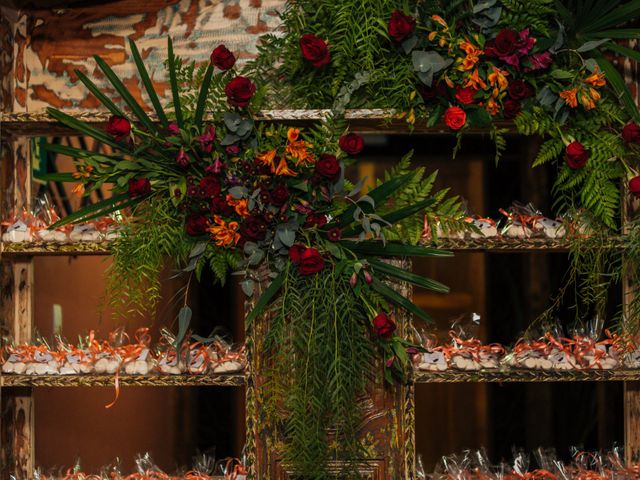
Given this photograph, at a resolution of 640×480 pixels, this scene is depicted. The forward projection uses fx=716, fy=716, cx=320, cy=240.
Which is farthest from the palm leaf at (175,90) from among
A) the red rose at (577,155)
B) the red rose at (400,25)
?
the red rose at (577,155)

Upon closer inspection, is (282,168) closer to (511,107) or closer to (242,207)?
(242,207)

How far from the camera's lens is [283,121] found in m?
2.44

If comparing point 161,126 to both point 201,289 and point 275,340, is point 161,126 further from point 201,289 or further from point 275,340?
point 201,289

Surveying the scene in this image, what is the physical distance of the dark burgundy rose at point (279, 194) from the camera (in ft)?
7.57

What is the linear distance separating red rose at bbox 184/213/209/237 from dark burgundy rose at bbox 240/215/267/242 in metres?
0.12

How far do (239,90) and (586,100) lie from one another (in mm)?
1112

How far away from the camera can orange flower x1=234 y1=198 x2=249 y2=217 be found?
2325mm

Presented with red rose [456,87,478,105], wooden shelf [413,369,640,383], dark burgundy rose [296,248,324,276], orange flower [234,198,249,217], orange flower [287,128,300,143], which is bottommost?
wooden shelf [413,369,640,383]

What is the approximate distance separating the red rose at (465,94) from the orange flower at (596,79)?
1.19 ft

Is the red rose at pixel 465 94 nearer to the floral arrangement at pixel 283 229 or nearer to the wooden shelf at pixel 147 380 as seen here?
the floral arrangement at pixel 283 229

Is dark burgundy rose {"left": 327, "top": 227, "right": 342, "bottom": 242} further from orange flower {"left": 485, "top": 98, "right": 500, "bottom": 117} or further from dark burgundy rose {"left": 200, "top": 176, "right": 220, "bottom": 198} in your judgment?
orange flower {"left": 485, "top": 98, "right": 500, "bottom": 117}

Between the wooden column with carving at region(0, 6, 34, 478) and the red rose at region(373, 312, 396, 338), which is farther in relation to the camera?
the wooden column with carving at region(0, 6, 34, 478)

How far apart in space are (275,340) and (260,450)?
384 millimetres

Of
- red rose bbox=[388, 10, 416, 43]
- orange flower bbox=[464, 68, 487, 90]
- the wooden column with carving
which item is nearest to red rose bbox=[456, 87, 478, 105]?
orange flower bbox=[464, 68, 487, 90]
